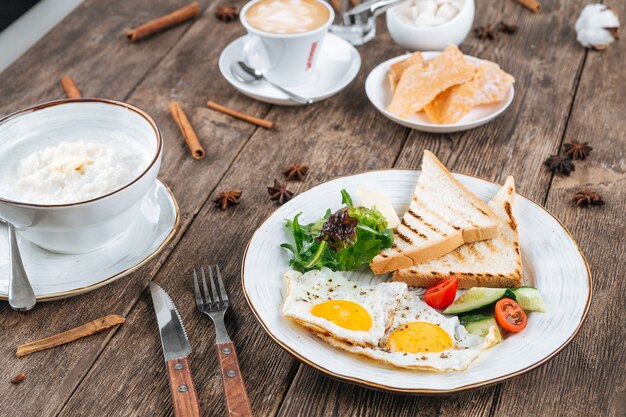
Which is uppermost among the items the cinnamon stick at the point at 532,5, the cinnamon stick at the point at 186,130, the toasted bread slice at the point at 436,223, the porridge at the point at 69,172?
the porridge at the point at 69,172

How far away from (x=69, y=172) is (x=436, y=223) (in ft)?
3.87

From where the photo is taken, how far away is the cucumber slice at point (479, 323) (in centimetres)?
183

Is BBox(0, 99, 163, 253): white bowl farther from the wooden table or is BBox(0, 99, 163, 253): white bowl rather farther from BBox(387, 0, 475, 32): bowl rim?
BBox(387, 0, 475, 32): bowl rim

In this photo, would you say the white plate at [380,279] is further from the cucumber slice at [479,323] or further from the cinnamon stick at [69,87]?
the cinnamon stick at [69,87]

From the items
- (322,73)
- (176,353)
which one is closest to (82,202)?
(176,353)

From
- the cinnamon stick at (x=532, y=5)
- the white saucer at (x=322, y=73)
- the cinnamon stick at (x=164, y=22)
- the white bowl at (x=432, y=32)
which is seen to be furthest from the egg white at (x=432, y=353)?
the cinnamon stick at (x=532, y=5)

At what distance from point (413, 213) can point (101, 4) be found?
2481 mm

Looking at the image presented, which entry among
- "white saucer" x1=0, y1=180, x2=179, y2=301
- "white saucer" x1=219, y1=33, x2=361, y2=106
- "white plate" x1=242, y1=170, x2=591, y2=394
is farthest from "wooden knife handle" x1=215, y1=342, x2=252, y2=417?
"white saucer" x1=219, y1=33, x2=361, y2=106

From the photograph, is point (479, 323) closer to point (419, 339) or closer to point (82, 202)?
point (419, 339)

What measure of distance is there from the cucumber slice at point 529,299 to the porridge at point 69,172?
1.23 metres

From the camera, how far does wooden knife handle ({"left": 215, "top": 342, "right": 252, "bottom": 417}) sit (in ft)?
5.45

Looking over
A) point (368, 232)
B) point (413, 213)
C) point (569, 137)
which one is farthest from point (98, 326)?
point (569, 137)

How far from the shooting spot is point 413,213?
224cm

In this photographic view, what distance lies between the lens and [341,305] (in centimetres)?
184
